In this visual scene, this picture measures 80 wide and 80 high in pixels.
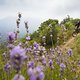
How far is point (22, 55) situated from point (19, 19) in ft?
12.0

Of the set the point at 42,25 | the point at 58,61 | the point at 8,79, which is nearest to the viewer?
the point at 8,79

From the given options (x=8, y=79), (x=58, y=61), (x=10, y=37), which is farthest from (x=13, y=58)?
(x=58, y=61)

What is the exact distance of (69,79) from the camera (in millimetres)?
5688

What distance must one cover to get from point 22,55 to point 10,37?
3.88 ft

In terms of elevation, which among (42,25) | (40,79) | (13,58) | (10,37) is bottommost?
(40,79)

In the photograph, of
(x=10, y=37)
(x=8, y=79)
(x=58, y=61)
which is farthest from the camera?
(x=58, y=61)

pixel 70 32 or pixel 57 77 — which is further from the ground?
pixel 70 32

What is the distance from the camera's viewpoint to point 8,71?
441cm

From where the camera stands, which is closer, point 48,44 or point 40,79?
point 40,79

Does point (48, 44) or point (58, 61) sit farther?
point (48, 44)

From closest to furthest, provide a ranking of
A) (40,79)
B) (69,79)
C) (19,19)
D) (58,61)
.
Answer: (40,79), (19,19), (69,79), (58,61)

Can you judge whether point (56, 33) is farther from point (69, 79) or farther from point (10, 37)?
point (10, 37)

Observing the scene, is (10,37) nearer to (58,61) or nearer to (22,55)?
(22,55)

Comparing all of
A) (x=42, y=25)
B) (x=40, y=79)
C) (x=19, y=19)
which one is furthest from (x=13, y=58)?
(x=42, y=25)
